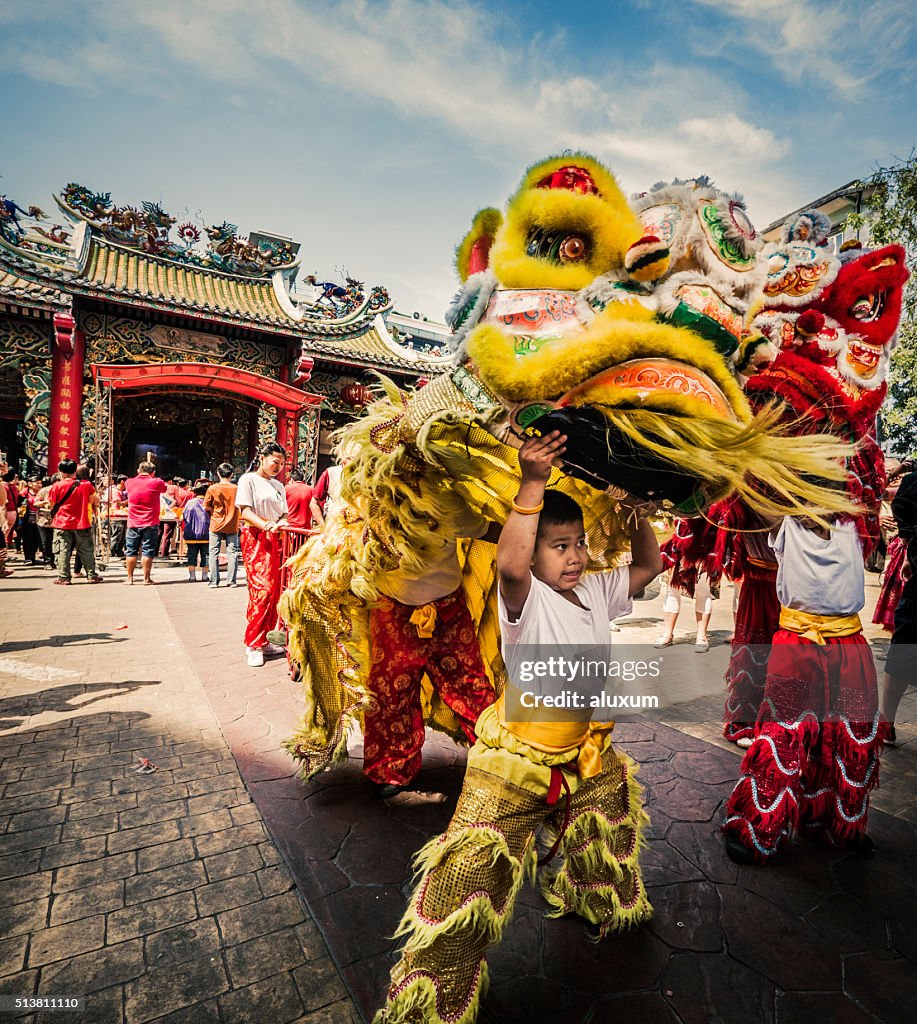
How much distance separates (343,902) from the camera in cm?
204

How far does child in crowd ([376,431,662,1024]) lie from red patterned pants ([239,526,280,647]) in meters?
3.49

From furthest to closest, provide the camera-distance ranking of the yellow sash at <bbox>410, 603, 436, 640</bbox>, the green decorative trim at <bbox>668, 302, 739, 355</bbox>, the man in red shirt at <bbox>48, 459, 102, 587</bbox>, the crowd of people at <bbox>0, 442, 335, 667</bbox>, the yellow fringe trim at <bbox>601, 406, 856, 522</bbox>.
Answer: the man in red shirt at <bbox>48, 459, 102, 587</bbox> < the crowd of people at <bbox>0, 442, 335, 667</bbox> < the yellow sash at <bbox>410, 603, 436, 640</bbox> < the green decorative trim at <bbox>668, 302, 739, 355</bbox> < the yellow fringe trim at <bbox>601, 406, 856, 522</bbox>

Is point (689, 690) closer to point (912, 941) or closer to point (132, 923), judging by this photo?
point (912, 941)

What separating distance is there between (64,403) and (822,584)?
42.9 feet

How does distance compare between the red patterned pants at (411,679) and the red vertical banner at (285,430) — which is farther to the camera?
the red vertical banner at (285,430)

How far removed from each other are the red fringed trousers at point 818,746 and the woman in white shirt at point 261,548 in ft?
12.5

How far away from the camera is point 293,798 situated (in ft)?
9.00

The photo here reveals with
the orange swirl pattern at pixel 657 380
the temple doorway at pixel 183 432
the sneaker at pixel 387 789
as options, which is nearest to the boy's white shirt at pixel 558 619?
the orange swirl pattern at pixel 657 380

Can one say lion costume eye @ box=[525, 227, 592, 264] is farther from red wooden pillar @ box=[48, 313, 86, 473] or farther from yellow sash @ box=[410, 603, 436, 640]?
red wooden pillar @ box=[48, 313, 86, 473]

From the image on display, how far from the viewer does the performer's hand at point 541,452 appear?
4.56 feet

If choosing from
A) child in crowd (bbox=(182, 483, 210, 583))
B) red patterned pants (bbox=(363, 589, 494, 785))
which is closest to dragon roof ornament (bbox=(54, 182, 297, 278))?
child in crowd (bbox=(182, 483, 210, 583))

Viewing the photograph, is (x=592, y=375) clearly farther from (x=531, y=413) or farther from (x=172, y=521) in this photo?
(x=172, y=521)

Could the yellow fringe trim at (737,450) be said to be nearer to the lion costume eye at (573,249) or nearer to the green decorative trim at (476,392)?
the green decorative trim at (476,392)

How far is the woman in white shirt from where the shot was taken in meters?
4.84
